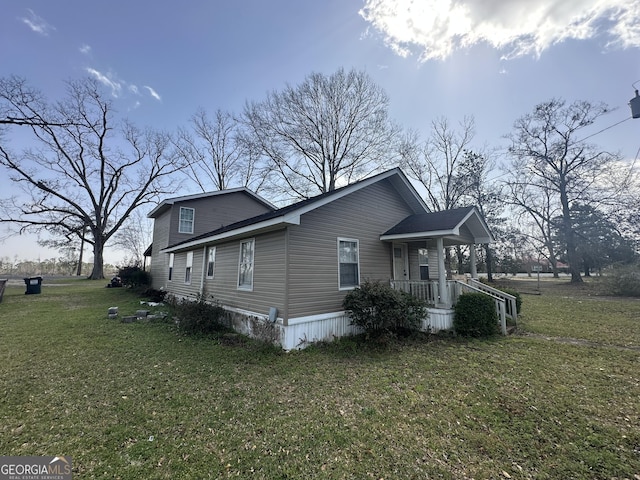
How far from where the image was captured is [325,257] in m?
7.47

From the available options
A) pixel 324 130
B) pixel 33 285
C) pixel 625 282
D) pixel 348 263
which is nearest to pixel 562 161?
pixel 625 282

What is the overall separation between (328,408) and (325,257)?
408cm

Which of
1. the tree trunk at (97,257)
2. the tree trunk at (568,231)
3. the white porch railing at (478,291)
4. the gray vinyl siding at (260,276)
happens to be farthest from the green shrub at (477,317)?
the tree trunk at (97,257)

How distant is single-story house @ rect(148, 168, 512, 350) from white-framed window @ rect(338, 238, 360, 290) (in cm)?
3

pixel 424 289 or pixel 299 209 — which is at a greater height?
pixel 299 209

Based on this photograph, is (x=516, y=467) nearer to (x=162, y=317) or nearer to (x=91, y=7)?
(x=162, y=317)

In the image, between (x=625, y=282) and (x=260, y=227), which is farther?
(x=625, y=282)

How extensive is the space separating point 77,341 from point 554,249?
120 ft

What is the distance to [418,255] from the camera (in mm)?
11055

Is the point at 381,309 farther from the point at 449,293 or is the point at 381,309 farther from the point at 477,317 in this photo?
the point at 477,317

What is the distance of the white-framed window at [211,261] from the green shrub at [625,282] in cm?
2148

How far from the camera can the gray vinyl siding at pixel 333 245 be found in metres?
6.79

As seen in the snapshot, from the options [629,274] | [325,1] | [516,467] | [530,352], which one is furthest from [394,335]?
[629,274]

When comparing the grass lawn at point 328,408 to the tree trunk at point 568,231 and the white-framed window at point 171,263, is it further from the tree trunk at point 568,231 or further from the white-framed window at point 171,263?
the tree trunk at point 568,231
